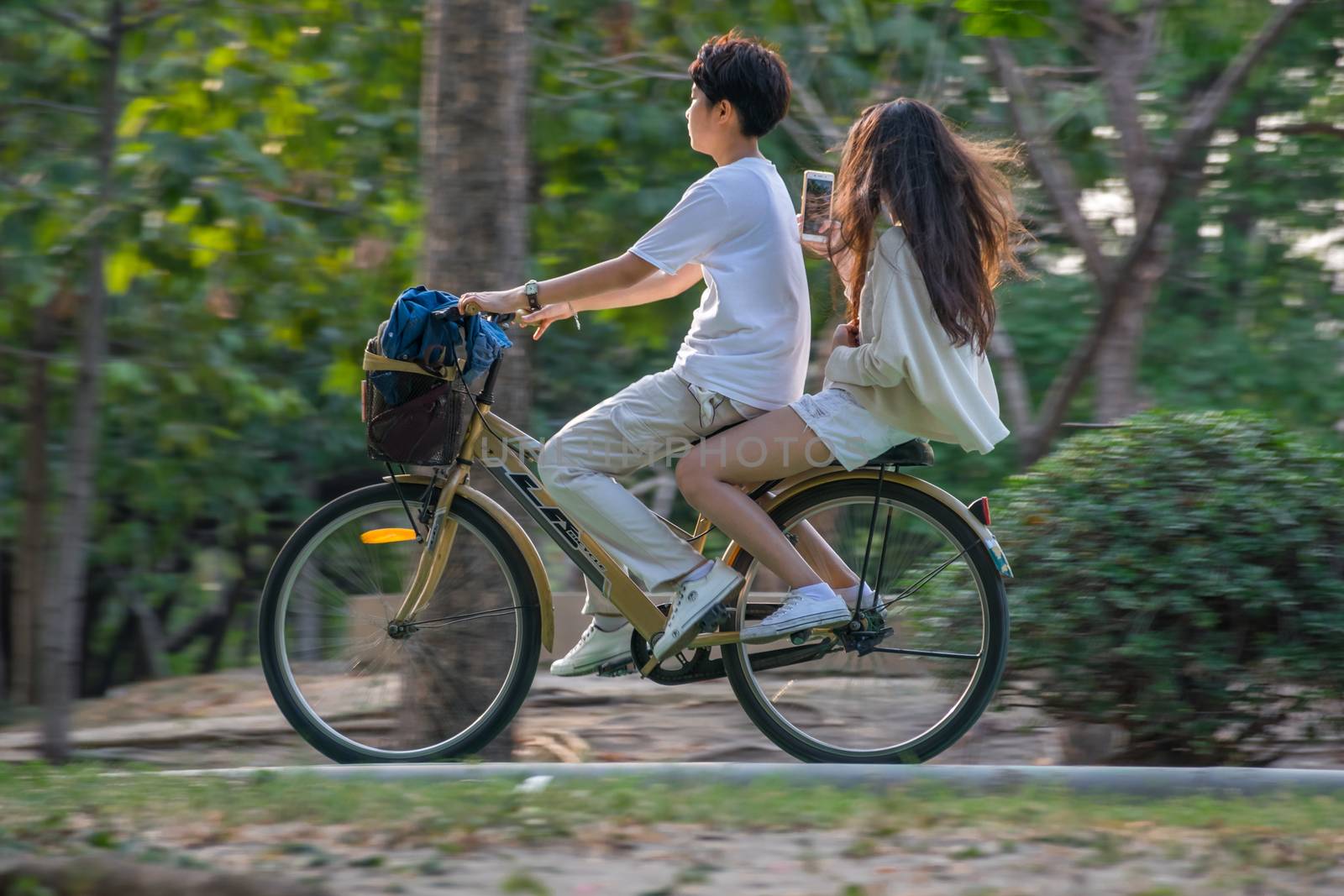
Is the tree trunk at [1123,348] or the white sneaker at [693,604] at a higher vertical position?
the tree trunk at [1123,348]

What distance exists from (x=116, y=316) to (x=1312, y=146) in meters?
7.81

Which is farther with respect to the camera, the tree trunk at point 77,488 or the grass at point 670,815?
the tree trunk at point 77,488

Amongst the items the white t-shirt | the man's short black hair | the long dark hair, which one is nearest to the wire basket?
the white t-shirt

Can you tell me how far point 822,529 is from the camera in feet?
16.1

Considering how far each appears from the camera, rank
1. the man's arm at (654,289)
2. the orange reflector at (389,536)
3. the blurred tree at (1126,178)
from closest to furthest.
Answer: the man's arm at (654,289) → the orange reflector at (389,536) → the blurred tree at (1126,178)

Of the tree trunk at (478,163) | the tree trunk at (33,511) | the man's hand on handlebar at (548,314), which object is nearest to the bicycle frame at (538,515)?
the man's hand on handlebar at (548,314)

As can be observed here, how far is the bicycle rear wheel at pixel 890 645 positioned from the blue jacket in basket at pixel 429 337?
102cm

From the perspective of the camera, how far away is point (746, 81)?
455cm

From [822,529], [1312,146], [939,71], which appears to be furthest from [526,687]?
[1312,146]

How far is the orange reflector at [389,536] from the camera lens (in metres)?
4.93

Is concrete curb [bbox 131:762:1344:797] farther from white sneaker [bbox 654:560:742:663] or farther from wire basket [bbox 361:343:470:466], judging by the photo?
wire basket [bbox 361:343:470:466]

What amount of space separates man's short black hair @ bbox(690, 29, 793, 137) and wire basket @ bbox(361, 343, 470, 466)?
1143mm

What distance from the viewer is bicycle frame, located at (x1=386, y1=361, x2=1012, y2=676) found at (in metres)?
4.76

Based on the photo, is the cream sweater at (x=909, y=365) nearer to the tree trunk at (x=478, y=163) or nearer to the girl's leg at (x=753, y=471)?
the girl's leg at (x=753, y=471)
